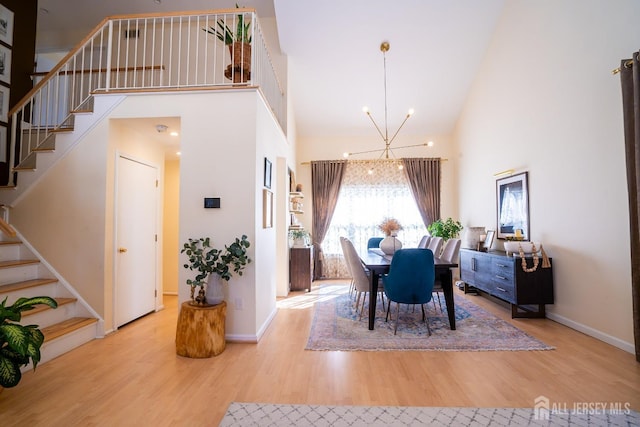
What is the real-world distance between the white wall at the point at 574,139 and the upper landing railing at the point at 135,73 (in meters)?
3.40

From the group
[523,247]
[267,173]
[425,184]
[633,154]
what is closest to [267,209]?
[267,173]

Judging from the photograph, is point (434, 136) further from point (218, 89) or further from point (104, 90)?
point (104, 90)

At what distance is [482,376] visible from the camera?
Result: 227 centimetres

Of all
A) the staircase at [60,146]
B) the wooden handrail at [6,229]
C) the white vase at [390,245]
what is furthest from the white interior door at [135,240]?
the white vase at [390,245]

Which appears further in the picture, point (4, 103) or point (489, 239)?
point (489, 239)

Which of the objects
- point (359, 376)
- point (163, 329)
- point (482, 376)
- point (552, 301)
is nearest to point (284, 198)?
point (163, 329)

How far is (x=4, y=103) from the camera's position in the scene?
3.77m

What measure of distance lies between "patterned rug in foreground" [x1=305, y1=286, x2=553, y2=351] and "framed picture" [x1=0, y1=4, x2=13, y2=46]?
17.7ft

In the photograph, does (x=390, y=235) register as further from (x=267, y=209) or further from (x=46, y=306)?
(x=46, y=306)

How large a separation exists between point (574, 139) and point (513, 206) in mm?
1311

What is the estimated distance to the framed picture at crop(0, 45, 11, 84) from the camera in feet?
12.3

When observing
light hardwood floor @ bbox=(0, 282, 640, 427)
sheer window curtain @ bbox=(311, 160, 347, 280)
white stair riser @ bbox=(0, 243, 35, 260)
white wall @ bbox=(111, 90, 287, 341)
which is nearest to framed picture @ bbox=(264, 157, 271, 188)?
white wall @ bbox=(111, 90, 287, 341)

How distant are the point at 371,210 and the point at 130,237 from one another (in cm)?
445

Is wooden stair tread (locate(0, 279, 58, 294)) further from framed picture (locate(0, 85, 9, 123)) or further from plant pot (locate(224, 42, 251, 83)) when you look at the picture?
plant pot (locate(224, 42, 251, 83))
